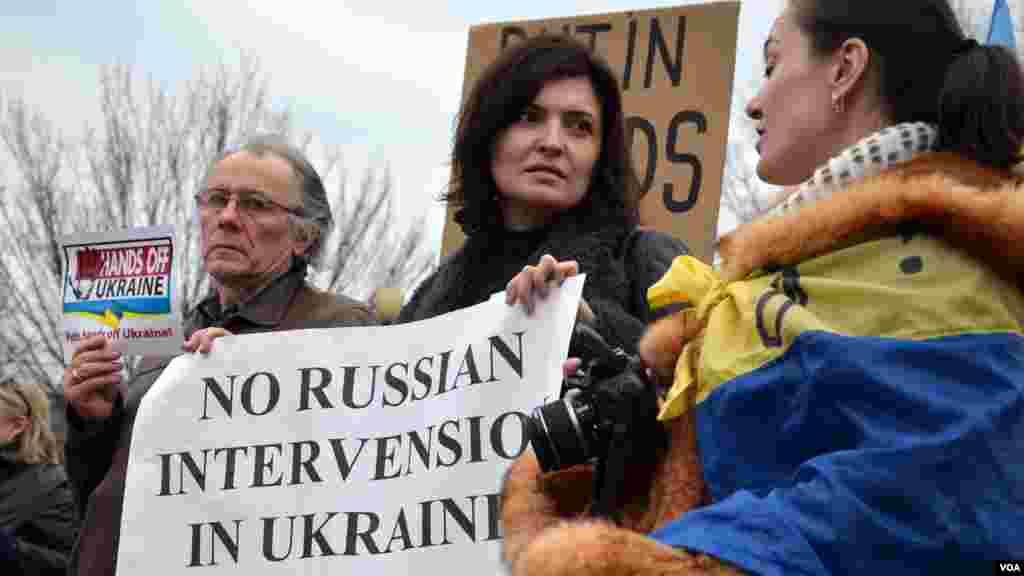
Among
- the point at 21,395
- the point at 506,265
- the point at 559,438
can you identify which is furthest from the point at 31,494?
the point at 559,438

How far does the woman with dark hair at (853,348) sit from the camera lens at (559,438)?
11 centimetres

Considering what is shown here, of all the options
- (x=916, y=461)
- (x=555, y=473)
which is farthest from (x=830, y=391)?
(x=555, y=473)

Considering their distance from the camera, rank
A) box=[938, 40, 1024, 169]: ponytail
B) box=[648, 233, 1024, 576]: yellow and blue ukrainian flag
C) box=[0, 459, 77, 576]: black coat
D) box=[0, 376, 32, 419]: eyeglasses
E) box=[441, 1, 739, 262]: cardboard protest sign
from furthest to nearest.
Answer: box=[0, 376, 32, 419]: eyeglasses < box=[0, 459, 77, 576]: black coat < box=[441, 1, 739, 262]: cardboard protest sign < box=[938, 40, 1024, 169]: ponytail < box=[648, 233, 1024, 576]: yellow and blue ukrainian flag

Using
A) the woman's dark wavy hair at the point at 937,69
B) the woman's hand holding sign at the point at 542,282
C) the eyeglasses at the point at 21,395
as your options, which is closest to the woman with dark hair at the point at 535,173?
the woman's hand holding sign at the point at 542,282

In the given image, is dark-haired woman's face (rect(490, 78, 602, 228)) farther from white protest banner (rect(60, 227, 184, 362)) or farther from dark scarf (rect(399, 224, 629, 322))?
white protest banner (rect(60, 227, 184, 362))

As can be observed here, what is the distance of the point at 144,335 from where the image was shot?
3258mm

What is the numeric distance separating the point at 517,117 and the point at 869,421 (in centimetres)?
176

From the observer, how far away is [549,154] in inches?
120

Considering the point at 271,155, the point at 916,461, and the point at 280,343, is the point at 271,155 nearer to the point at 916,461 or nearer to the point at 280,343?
the point at 280,343

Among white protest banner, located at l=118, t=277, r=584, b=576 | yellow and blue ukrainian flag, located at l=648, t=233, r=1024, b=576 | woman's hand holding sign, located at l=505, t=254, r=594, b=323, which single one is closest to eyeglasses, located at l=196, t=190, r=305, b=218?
white protest banner, located at l=118, t=277, r=584, b=576

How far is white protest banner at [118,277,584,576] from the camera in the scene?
266 centimetres

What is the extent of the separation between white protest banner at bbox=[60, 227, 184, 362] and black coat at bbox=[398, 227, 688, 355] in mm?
590

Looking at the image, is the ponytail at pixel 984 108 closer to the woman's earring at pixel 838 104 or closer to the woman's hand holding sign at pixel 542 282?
the woman's earring at pixel 838 104

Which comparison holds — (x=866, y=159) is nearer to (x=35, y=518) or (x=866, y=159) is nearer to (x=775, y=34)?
(x=775, y=34)
